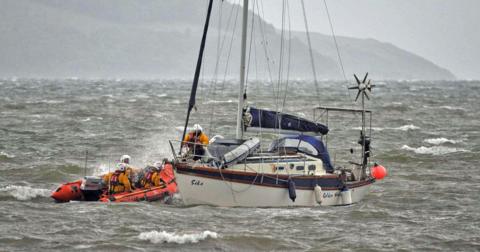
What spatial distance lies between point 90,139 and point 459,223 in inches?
963

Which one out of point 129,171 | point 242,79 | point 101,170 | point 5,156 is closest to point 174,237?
point 129,171

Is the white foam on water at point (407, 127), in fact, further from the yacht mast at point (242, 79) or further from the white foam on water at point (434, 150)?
the yacht mast at point (242, 79)

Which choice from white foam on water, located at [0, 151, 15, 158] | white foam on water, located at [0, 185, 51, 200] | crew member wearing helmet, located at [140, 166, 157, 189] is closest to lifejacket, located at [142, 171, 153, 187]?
crew member wearing helmet, located at [140, 166, 157, 189]

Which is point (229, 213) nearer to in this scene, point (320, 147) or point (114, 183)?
point (320, 147)

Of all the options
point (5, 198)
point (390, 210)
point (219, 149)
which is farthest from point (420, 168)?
point (5, 198)

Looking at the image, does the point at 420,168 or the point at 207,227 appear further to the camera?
the point at 420,168

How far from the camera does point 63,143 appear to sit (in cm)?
3850

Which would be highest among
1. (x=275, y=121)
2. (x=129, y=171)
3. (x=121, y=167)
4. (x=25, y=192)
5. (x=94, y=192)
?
(x=275, y=121)

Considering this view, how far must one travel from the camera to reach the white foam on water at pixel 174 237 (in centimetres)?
1781

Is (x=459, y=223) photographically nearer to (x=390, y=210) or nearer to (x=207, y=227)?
(x=390, y=210)

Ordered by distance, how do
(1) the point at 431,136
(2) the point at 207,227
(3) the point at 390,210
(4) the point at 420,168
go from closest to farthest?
(2) the point at 207,227
(3) the point at 390,210
(4) the point at 420,168
(1) the point at 431,136

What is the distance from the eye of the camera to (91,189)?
75.0 ft

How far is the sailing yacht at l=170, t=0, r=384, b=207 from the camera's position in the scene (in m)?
20.9

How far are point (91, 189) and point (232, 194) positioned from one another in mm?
4721
